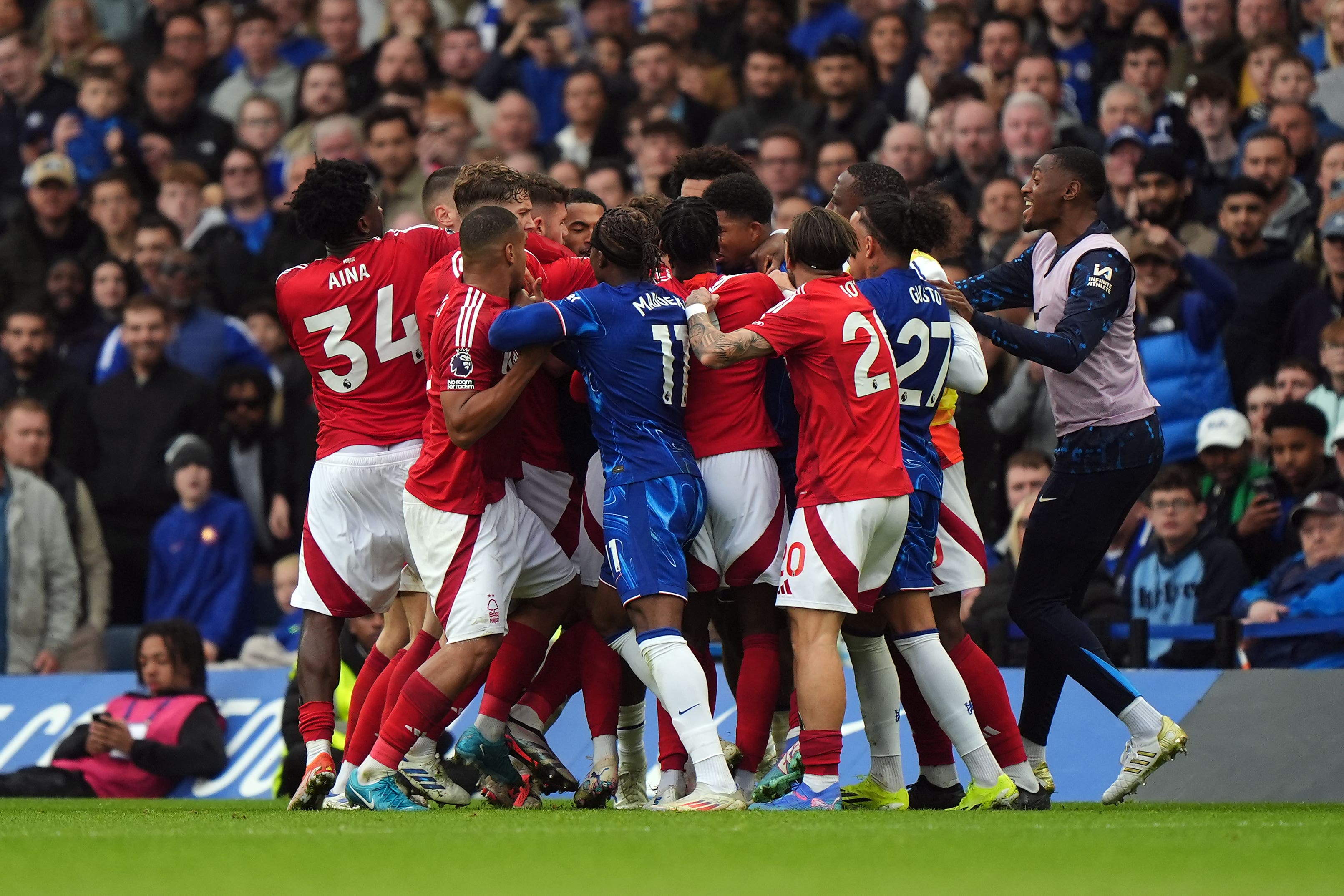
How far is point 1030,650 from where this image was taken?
841cm

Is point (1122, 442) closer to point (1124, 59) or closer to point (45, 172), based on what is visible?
point (1124, 59)

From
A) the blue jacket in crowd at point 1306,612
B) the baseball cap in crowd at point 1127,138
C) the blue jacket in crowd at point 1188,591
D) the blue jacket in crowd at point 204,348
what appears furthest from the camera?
the blue jacket in crowd at point 204,348

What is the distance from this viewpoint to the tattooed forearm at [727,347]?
7.44m

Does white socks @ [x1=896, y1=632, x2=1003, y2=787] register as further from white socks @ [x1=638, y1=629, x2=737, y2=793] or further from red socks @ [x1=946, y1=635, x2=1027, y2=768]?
white socks @ [x1=638, y1=629, x2=737, y2=793]

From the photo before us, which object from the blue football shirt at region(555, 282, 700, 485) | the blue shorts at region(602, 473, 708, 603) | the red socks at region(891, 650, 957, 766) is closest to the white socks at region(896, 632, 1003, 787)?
the red socks at region(891, 650, 957, 766)

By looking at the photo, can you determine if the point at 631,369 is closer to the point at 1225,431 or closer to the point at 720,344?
the point at 720,344

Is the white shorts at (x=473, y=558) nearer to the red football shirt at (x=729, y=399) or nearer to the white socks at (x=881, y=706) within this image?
the red football shirt at (x=729, y=399)

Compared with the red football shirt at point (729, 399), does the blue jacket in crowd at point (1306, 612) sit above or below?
below

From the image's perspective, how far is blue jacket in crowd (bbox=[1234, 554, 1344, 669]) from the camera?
1002cm

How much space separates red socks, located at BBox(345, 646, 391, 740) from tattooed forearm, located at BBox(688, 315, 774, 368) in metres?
2.37

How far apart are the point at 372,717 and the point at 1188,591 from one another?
4972 millimetres

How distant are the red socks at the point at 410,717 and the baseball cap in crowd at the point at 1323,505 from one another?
201 inches

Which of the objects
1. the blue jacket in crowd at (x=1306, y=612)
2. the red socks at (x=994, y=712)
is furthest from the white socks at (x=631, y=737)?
the blue jacket in crowd at (x=1306, y=612)

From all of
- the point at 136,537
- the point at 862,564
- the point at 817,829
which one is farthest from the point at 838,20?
the point at 817,829
